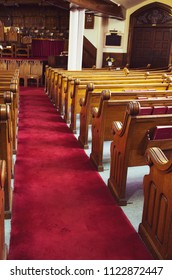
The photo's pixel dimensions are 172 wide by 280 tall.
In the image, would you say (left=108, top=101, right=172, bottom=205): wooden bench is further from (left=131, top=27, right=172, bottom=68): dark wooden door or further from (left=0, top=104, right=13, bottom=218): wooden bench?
(left=131, top=27, right=172, bottom=68): dark wooden door

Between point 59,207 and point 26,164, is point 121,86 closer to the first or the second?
point 26,164

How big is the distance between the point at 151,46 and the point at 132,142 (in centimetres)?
959

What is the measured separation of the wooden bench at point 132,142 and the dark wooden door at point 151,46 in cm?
907

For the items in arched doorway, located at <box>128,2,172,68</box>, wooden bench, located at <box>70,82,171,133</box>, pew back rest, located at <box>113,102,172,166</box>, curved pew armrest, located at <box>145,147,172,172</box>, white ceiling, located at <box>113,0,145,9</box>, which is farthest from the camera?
arched doorway, located at <box>128,2,172,68</box>

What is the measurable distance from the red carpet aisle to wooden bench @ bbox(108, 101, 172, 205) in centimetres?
20

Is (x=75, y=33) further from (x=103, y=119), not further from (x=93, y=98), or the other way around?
(x=103, y=119)

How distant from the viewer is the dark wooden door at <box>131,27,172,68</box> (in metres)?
10.9

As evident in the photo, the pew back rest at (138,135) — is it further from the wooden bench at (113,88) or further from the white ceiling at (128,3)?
the white ceiling at (128,3)

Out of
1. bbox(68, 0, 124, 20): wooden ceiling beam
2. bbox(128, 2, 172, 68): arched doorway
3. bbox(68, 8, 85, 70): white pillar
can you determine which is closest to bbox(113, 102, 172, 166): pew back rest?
bbox(68, 0, 124, 20): wooden ceiling beam

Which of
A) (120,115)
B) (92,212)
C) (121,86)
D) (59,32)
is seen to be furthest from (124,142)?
(59,32)

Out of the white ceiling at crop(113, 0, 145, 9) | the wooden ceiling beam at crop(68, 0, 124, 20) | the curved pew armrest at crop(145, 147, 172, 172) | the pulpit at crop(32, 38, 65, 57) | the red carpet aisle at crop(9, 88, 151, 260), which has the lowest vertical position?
the red carpet aisle at crop(9, 88, 151, 260)

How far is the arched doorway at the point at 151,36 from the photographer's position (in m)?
10.7

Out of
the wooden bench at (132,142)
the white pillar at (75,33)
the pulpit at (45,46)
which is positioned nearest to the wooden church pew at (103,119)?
the wooden bench at (132,142)

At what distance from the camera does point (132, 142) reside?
2.59m
